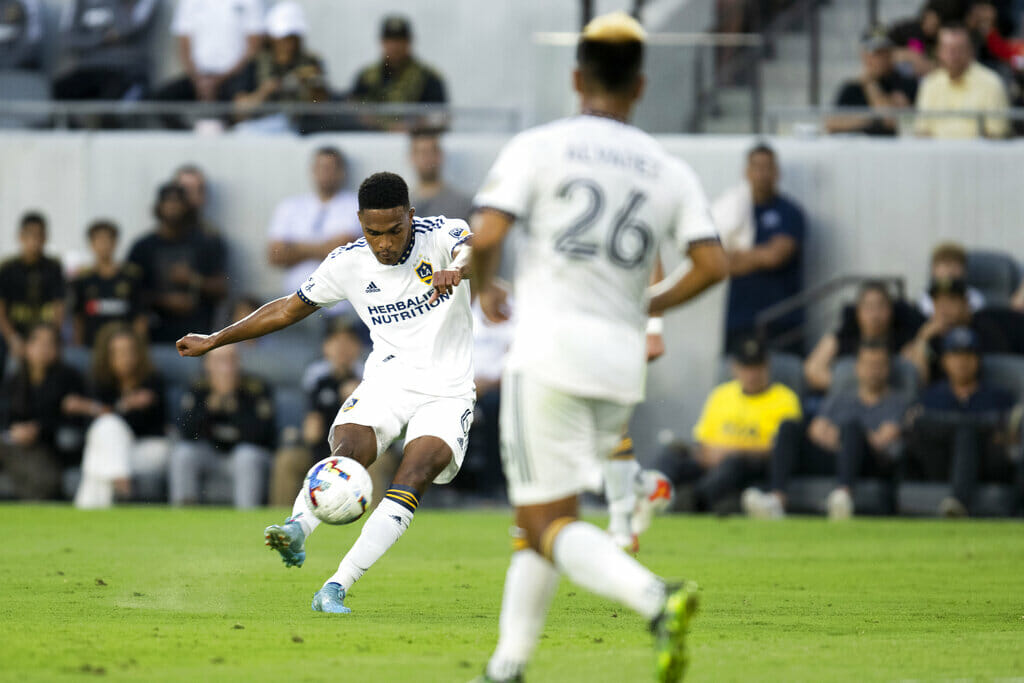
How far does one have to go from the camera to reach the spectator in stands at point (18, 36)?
66.4 ft

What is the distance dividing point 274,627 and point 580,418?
2654 mm

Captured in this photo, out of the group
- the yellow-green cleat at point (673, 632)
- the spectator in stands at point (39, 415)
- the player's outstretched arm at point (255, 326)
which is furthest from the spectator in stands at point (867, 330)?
the yellow-green cleat at point (673, 632)

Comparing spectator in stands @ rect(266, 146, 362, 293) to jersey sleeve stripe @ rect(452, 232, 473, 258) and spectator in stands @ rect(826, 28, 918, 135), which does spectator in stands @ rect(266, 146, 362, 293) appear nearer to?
spectator in stands @ rect(826, 28, 918, 135)

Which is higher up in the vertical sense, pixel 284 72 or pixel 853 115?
pixel 284 72

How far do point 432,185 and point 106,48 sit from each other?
5618 mm

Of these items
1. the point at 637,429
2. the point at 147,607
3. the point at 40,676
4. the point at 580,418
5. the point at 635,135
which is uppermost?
the point at 635,135

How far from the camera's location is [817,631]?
784 centimetres

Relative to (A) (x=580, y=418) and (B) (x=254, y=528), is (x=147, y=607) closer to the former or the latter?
(A) (x=580, y=418)

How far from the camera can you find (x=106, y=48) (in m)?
20.1

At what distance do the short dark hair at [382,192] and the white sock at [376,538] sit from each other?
4.81ft

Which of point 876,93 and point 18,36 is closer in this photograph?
point 876,93

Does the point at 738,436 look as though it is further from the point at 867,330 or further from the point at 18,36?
the point at 18,36

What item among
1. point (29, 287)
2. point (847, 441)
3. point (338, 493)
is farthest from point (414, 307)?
point (29, 287)

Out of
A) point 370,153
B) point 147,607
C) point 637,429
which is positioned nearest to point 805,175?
point 637,429
